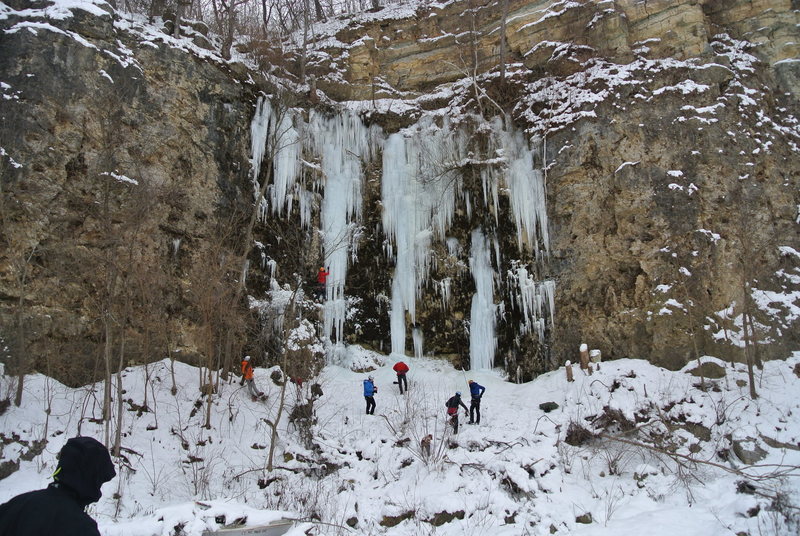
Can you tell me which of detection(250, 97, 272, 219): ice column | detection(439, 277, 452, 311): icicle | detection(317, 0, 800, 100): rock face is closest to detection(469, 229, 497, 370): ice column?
detection(439, 277, 452, 311): icicle

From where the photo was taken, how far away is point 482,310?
1366 centimetres

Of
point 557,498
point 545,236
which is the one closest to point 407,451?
point 557,498

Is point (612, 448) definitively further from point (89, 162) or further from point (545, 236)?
point (89, 162)

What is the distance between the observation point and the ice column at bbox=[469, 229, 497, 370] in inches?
526

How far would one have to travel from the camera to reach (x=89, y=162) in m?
11.0

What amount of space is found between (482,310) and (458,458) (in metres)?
5.69

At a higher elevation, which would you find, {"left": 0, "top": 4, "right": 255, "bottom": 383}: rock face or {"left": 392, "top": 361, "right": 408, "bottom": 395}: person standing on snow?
{"left": 0, "top": 4, "right": 255, "bottom": 383}: rock face

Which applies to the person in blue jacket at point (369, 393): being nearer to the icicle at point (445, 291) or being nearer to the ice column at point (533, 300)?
the icicle at point (445, 291)

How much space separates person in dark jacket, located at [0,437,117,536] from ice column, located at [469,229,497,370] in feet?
38.2

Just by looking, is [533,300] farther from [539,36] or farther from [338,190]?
[539,36]

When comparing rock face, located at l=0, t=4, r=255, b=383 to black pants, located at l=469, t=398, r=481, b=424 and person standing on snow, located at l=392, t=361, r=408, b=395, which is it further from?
black pants, located at l=469, t=398, r=481, b=424

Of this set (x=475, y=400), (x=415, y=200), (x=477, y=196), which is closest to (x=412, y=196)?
(x=415, y=200)

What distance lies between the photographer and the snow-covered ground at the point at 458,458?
6539mm

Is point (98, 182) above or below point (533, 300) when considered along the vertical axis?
above
